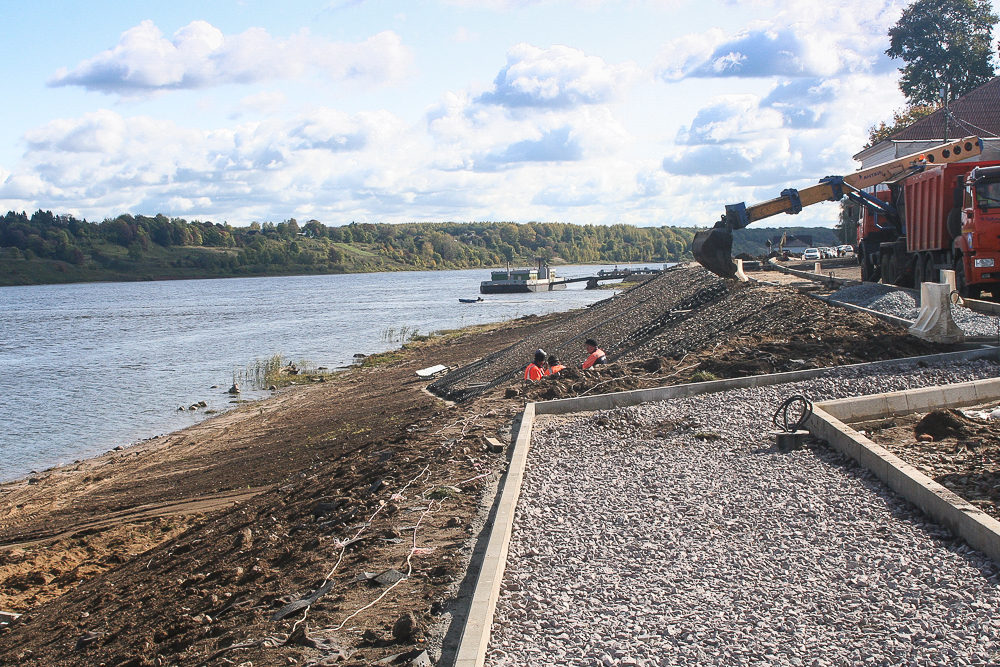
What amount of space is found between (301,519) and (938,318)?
34.1ft

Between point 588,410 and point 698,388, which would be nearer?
point 588,410

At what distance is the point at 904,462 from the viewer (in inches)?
288

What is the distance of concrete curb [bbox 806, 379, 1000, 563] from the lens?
18.7ft

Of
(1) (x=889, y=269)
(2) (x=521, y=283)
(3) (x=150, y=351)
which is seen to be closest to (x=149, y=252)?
(2) (x=521, y=283)

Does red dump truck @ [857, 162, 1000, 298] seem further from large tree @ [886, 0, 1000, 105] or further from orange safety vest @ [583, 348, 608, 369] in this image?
large tree @ [886, 0, 1000, 105]

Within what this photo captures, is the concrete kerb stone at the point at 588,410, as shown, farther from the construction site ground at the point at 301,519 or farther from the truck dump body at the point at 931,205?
the truck dump body at the point at 931,205

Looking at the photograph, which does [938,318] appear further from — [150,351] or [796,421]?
[150,351]

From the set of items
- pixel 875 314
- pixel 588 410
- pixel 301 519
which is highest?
pixel 875 314

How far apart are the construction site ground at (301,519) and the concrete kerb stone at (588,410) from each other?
297 millimetres

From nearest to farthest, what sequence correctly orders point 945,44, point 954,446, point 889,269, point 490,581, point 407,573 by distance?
1. point 490,581
2. point 407,573
3. point 954,446
4. point 889,269
5. point 945,44

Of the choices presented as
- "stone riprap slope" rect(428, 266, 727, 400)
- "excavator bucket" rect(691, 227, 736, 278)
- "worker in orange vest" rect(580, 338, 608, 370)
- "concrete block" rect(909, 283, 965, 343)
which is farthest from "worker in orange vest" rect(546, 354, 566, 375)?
"excavator bucket" rect(691, 227, 736, 278)

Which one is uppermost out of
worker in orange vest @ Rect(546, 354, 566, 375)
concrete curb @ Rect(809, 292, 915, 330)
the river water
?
concrete curb @ Rect(809, 292, 915, 330)

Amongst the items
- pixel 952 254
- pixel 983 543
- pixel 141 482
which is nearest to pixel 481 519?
A: pixel 983 543

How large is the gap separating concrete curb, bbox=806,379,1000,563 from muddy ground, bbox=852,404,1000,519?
217 millimetres
